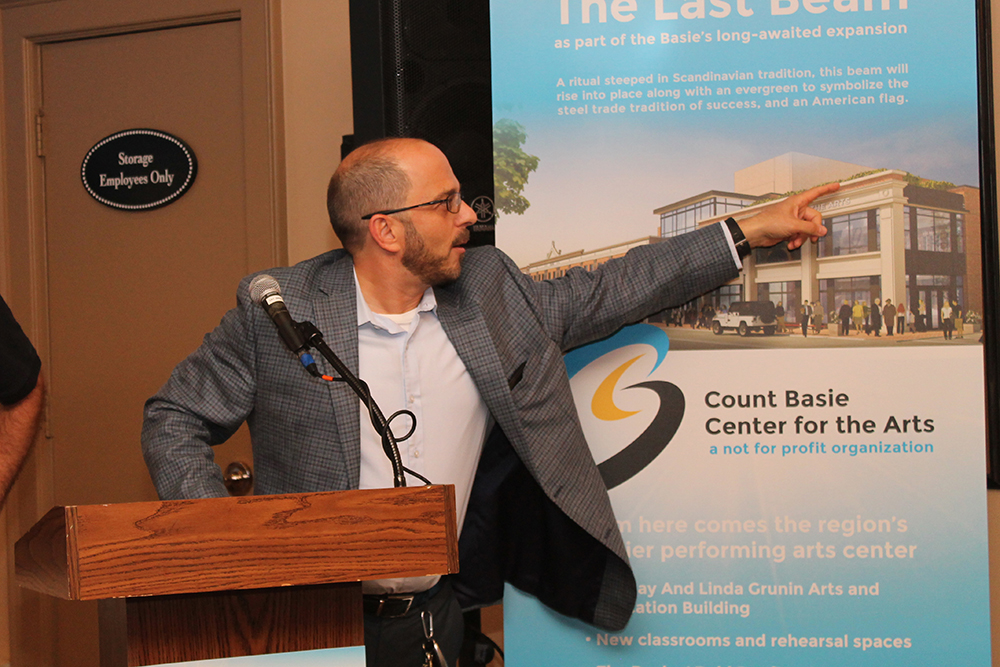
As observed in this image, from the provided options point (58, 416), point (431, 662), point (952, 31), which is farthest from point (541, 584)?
point (58, 416)

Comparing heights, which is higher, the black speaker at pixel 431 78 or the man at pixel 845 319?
the black speaker at pixel 431 78

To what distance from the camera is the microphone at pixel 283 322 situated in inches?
51.5

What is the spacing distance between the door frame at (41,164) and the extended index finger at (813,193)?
5.81 feet

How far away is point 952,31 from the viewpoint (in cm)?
159

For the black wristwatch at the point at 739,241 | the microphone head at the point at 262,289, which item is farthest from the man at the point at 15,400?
the black wristwatch at the point at 739,241

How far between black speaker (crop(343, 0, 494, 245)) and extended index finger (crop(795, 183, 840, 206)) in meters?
0.70

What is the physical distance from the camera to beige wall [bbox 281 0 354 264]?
2760 millimetres

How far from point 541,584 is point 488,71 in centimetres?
119

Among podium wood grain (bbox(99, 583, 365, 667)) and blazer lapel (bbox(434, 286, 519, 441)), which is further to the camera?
blazer lapel (bbox(434, 286, 519, 441))

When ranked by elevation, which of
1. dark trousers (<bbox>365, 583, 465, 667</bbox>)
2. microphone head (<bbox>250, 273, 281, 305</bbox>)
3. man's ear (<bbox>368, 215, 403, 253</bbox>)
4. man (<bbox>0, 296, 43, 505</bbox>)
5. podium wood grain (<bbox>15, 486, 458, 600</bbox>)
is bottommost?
dark trousers (<bbox>365, 583, 465, 667</bbox>)

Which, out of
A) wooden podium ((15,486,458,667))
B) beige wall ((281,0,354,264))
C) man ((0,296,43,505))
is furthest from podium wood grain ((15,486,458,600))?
beige wall ((281,0,354,264))

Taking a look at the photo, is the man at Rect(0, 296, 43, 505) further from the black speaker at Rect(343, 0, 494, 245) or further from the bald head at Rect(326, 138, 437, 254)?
the black speaker at Rect(343, 0, 494, 245)

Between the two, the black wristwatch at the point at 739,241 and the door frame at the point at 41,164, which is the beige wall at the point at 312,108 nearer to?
the door frame at the point at 41,164

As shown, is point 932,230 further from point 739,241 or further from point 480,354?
point 480,354
